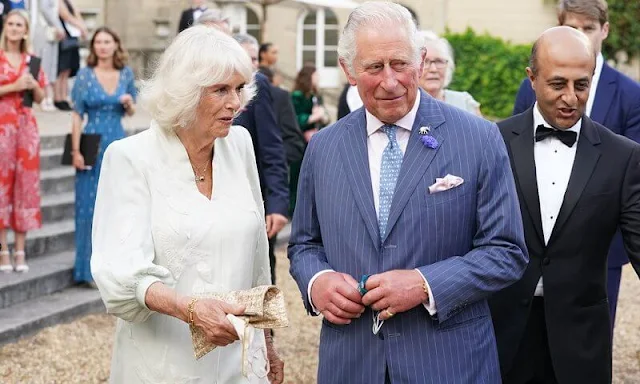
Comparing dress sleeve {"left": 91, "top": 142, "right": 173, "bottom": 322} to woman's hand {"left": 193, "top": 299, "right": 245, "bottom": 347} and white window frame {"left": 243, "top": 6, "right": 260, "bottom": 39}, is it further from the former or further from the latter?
white window frame {"left": 243, "top": 6, "right": 260, "bottom": 39}

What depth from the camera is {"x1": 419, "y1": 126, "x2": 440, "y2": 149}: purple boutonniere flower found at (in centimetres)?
386

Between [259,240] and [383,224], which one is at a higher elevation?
[383,224]

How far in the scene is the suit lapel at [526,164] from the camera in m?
4.62

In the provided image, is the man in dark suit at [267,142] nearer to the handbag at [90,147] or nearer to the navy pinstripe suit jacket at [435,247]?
the handbag at [90,147]

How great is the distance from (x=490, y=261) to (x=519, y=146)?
1067 mm

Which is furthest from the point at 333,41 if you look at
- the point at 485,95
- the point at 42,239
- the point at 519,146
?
the point at 519,146

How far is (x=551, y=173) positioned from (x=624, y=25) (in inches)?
917

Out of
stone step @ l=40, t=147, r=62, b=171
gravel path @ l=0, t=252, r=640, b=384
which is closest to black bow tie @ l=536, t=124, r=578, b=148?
gravel path @ l=0, t=252, r=640, b=384

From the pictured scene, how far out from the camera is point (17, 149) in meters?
9.84

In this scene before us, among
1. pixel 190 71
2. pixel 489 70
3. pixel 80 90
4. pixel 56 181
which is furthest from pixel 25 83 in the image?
pixel 489 70

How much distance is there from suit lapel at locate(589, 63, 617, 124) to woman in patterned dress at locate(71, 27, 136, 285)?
5.20 meters

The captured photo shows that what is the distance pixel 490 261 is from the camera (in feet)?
12.4

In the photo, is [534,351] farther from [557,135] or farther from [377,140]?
[377,140]

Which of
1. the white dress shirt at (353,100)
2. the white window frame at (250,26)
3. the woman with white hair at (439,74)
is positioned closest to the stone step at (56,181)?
the white dress shirt at (353,100)
